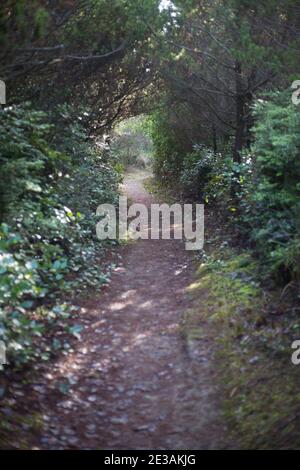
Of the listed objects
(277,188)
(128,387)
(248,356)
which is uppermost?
(277,188)

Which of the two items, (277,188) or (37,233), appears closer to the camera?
(37,233)

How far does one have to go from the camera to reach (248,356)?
5637 mm

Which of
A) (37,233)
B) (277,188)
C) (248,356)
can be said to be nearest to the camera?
(248,356)

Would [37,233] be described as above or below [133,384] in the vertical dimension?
above

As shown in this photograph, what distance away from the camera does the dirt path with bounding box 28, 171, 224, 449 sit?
452 cm

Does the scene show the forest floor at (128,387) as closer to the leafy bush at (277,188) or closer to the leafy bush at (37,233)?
the leafy bush at (37,233)

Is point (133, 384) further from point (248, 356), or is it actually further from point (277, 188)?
point (277, 188)

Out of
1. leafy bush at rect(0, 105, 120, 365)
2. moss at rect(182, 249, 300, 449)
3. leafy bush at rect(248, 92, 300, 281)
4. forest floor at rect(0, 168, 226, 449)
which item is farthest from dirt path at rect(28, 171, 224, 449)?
leafy bush at rect(248, 92, 300, 281)

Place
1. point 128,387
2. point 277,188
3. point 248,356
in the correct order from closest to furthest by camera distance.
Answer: point 128,387
point 248,356
point 277,188

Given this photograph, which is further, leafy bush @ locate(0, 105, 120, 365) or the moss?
leafy bush @ locate(0, 105, 120, 365)

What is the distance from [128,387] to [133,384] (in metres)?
0.08

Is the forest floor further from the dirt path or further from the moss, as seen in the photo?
the moss

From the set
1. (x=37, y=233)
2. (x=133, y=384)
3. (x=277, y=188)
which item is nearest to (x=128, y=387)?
(x=133, y=384)
